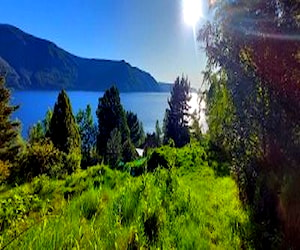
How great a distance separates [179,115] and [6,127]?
98.2 ft

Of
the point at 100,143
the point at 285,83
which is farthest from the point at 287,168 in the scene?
the point at 100,143

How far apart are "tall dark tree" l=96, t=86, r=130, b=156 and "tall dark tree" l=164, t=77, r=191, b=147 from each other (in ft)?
21.7

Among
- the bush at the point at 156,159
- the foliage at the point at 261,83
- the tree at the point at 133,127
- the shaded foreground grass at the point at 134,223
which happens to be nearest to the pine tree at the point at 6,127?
the bush at the point at 156,159

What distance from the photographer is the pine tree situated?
27800mm

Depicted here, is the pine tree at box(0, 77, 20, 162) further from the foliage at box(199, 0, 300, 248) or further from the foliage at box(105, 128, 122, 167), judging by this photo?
the foliage at box(199, 0, 300, 248)

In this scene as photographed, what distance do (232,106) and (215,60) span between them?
121cm

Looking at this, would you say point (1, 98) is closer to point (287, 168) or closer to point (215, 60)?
point (215, 60)

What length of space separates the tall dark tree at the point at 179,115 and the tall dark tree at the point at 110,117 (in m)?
6.60

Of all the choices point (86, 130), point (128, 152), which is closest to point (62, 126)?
point (128, 152)

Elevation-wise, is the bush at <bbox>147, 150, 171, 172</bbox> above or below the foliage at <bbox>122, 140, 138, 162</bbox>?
above

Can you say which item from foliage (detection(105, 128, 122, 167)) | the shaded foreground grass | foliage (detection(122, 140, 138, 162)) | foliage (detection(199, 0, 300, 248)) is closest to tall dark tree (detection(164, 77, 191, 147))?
foliage (detection(122, 140, 138, 162))

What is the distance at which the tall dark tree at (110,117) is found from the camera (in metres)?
53.8

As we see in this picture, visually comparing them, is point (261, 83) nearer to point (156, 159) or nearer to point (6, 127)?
point (156, 159)

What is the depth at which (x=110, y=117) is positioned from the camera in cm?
5475
